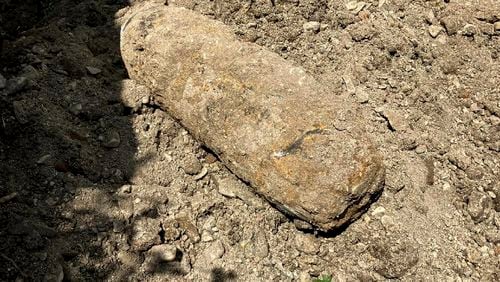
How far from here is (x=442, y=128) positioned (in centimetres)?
324

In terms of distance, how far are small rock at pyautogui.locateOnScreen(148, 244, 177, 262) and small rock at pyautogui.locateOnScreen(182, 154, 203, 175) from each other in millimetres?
536

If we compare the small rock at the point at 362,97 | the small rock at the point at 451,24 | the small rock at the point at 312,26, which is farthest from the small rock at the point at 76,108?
the small rock at the point at 451,24

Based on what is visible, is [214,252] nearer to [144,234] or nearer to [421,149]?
[144,234]

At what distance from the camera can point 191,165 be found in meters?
3.11

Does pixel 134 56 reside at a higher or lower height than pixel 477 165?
higher

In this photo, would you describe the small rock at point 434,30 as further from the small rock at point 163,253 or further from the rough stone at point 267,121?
the small rock at point 163,253

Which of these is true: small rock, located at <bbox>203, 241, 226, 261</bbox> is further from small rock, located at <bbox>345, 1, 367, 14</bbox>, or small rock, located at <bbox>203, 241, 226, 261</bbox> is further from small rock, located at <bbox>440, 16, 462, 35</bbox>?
small rock, located at <bbox>440, 16, 462, 35</bbox>

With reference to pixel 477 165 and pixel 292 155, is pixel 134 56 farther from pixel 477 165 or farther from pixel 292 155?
pixel 477 165

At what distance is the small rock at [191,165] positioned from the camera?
311 centimetres

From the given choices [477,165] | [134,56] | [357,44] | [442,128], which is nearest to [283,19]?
[357,44]

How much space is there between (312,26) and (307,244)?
5.07 feet

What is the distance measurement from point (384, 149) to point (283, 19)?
1.17 meters

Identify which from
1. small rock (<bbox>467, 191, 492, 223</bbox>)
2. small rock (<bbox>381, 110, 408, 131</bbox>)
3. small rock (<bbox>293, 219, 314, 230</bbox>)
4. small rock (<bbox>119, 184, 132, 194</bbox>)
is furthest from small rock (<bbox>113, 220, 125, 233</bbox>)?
small rock (<bbox>467, 191, 492, 223</bbox>)

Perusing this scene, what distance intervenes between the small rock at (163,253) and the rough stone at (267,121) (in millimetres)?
593
